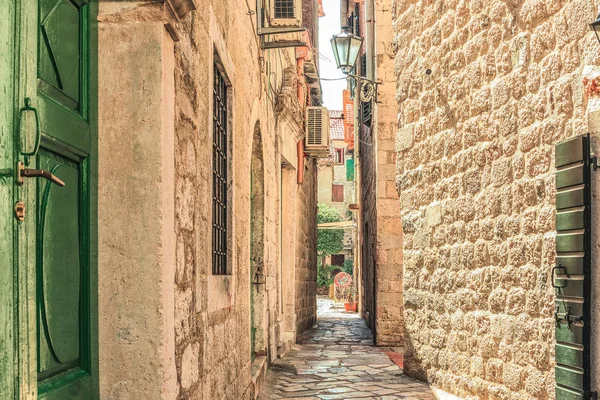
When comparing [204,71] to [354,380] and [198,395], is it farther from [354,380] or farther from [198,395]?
[354,380]

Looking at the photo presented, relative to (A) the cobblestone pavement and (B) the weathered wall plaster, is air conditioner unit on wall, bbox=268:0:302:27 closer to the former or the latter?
(A) the cobblestone pavement

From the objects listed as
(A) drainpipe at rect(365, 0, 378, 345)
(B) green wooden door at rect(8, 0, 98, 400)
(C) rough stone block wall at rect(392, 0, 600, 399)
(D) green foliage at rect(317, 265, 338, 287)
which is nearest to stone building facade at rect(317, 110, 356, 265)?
(D) green foliage at rect(317, 265, 338, 287)

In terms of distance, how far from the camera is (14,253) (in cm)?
193

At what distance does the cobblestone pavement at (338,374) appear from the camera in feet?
24.6

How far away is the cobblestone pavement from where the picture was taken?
750 cm

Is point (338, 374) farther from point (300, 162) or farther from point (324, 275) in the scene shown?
point (324, 275)

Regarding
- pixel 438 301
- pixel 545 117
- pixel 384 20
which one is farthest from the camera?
pixel 384 20

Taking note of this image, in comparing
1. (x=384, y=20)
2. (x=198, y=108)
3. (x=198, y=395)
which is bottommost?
(x=198, y=395)

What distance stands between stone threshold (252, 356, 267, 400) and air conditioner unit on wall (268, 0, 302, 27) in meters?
4.01

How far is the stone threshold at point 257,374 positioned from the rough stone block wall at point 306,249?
15.6 feet

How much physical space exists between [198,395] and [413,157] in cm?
520

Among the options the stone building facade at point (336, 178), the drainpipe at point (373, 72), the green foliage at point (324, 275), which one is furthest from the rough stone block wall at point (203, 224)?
→ the stone building facade at point (336, 178)

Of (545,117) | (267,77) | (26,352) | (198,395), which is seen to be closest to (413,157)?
(267,77)

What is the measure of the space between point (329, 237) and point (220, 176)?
40.3 meters
